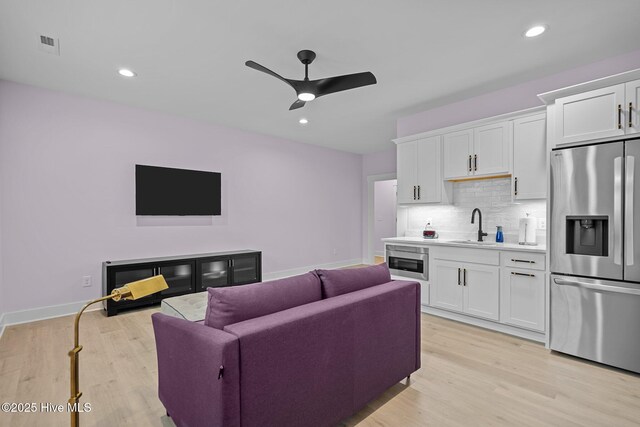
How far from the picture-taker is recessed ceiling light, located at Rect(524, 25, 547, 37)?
2.47m

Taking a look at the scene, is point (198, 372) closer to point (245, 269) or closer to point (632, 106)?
point (632, 106)

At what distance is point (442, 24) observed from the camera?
246cm

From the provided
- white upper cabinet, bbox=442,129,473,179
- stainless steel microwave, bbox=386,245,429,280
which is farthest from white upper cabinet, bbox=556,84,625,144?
stainless steel microwave, bbox=386,245,429,280

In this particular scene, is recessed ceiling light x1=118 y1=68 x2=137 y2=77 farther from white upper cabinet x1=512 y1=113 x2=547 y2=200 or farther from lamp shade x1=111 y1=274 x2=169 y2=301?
white upper cabinet x1=512 y1=113 x2=547 y2=200

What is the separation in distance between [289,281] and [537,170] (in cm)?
293

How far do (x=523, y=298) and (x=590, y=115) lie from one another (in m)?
1.75

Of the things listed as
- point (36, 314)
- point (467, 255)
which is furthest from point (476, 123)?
point (36, 314)

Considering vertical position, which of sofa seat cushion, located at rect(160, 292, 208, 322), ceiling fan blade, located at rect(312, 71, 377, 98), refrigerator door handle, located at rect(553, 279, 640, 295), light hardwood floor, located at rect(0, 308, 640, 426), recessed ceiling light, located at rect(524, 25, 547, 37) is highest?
recessed ceiling light, located at rect(524, 25, 547, 37)

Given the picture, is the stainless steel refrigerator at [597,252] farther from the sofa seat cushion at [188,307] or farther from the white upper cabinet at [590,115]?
Result: the sofa seat cushion at [188,307]

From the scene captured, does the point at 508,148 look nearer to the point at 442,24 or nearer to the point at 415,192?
the point at 415,192

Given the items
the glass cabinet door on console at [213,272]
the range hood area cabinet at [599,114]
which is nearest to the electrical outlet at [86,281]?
the glass cabinet door on console at [213,272]

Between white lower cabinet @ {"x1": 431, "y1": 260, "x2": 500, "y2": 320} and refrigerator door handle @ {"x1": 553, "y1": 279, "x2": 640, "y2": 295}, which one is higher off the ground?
refrigerator door handle @ {"x1": 553, "y1": 279, "x2": 640, "y2": 295}

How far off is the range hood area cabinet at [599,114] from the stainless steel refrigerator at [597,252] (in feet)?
0.35

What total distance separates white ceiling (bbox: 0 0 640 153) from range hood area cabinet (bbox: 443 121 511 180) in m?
0.51
